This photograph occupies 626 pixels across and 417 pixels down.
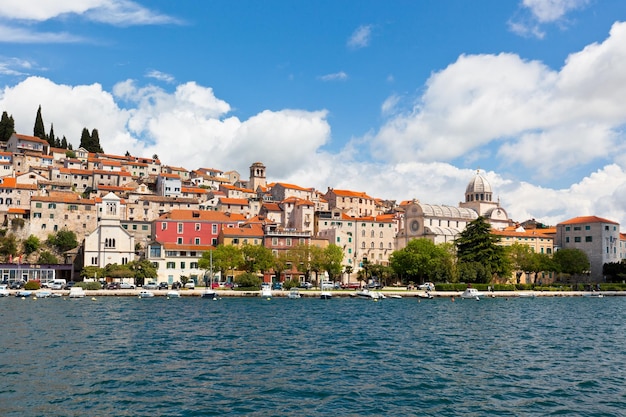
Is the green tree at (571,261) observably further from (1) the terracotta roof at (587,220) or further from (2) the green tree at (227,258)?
(2) the green tree at (227,258)

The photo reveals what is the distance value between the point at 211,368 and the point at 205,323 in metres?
16.8

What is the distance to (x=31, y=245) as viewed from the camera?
87.9 meters

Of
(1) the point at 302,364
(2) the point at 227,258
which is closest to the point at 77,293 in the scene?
(2) the point at 227,258

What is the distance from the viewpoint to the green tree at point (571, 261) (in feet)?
344

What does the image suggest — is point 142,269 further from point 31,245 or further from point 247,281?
point 31,245

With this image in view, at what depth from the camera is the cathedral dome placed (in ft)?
449

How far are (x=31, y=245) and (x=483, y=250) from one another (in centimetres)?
6918

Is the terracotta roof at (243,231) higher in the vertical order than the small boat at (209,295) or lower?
higher

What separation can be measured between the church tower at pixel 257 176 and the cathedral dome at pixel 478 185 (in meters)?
49.9

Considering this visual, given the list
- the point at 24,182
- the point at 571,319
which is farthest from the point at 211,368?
the point at 24,182

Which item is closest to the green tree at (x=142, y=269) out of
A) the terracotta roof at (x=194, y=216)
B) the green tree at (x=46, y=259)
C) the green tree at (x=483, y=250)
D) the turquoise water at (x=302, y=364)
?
the terracotta roof at (x=194, y=216)

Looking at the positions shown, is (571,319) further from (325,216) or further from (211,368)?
(325,216)

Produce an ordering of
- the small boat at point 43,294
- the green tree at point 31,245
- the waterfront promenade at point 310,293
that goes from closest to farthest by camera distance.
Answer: the small boat at point 43,294
the waterfront promenade at point 310,293
the green tree at point 31,245

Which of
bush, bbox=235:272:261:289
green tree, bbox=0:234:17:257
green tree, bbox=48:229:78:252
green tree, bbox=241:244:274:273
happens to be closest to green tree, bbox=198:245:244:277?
green tree, bbox=241:244:274:273
